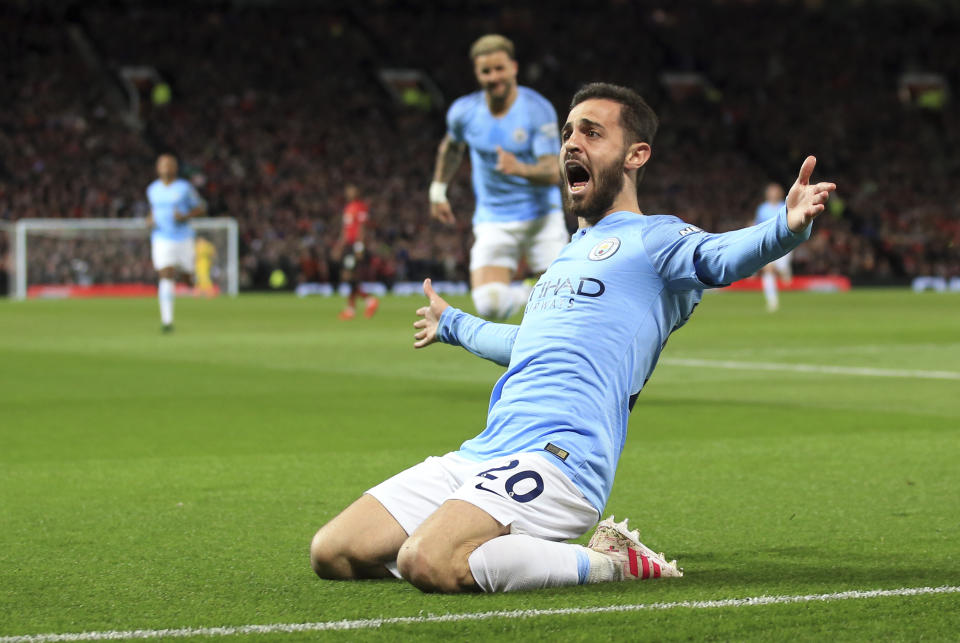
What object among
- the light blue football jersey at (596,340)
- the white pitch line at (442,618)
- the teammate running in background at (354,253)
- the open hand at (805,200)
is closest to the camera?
the white pitch line at (442,618)

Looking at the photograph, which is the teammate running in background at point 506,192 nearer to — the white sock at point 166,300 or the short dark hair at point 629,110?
the short dark hair at point 629,110

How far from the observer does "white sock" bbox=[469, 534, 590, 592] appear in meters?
4.31

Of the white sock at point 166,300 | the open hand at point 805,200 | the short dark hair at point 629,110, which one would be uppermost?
the short dark hair at point 629,110

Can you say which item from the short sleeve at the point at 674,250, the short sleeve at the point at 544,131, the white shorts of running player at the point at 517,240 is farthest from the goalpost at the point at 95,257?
the short sleeve at the point at 674,250

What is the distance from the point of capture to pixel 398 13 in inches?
1983

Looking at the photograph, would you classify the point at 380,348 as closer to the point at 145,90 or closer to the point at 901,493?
the point at 901,493

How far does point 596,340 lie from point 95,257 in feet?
110

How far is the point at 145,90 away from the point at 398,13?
1032 cm

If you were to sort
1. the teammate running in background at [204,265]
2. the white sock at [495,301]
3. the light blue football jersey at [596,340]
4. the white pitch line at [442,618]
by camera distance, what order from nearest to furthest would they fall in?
the white pitch line at [442,618], the light blue football jersey at [596,340], the white sock at [495,301], the teammate running in background at [204,265]

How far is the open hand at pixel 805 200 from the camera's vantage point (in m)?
4.07

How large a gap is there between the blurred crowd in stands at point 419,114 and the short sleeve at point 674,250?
33.5 meters

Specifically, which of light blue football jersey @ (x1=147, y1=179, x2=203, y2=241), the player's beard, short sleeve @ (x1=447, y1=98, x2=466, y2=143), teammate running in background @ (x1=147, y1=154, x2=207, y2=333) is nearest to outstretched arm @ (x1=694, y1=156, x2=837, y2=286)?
the player's beard

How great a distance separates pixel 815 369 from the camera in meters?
13.6

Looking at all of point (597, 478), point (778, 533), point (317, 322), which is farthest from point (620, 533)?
point (317, 322)
